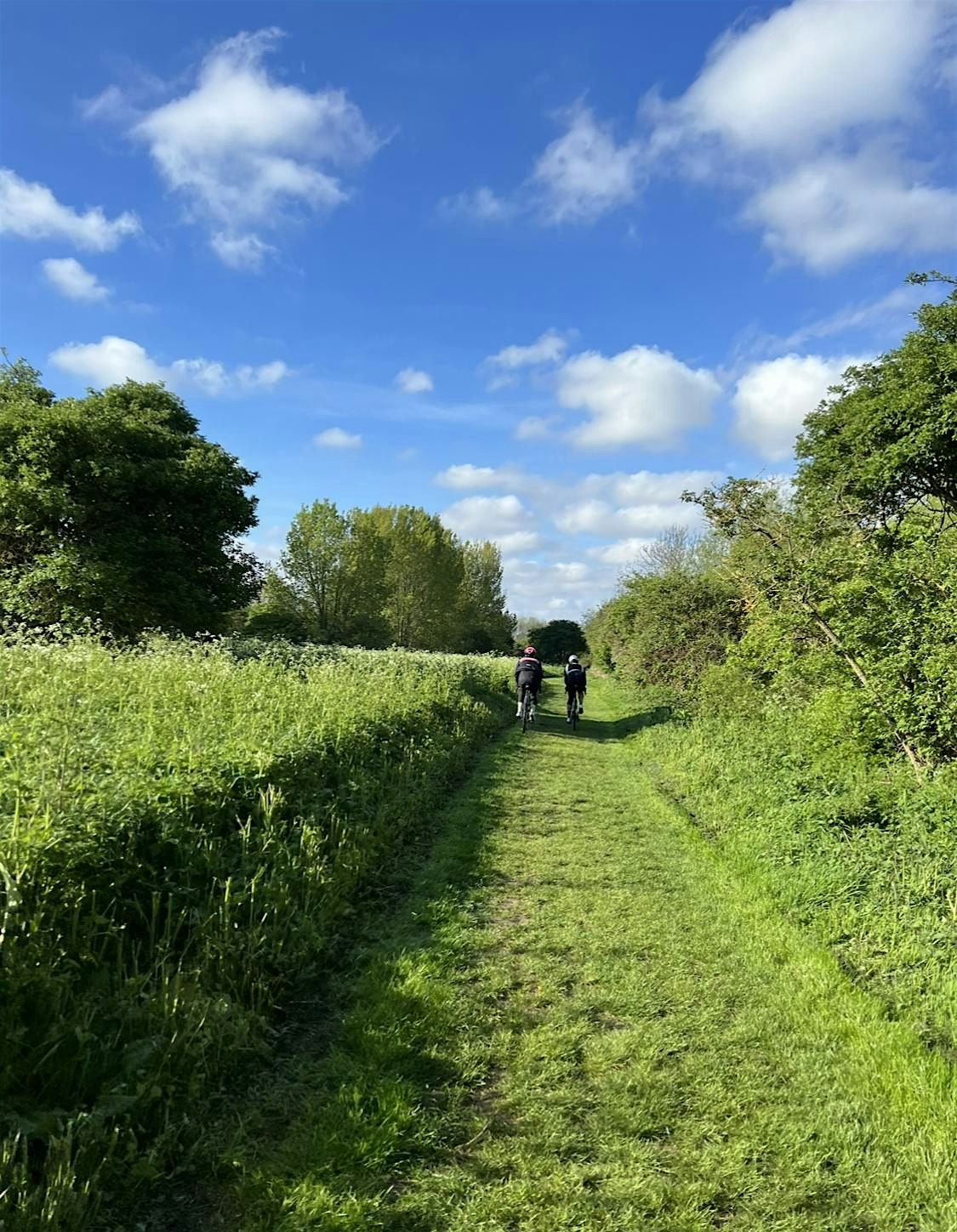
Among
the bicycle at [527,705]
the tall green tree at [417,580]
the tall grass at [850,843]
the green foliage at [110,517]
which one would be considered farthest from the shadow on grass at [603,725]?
the tall green tree at [417,580]

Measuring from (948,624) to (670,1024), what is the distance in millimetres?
5186

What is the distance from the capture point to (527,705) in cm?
1691

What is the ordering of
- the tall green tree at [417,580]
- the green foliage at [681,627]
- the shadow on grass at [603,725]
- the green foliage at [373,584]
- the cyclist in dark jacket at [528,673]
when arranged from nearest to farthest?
the shadow on grass at [603,725] < the cyclist in dark jacket at [528,673] < the green foliage at [681,627] < the green foliage at [373,584] < the tall green tree at [417,580]

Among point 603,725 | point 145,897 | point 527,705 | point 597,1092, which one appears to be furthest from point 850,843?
point 603,725

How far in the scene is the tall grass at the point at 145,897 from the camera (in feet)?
8.27

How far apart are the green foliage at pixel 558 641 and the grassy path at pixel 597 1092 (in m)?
55.9

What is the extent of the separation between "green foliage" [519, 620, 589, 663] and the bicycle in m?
43.8

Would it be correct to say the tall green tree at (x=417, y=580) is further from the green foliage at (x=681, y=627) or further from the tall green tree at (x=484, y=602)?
the green foliage at (x=681, y=627)

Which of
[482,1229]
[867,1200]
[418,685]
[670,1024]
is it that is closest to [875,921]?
[670,1024]

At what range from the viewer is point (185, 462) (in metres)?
21.2

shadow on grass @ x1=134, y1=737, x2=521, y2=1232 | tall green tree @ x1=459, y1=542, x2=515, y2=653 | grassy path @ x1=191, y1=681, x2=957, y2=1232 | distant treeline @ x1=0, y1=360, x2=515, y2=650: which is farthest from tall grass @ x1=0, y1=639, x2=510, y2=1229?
tall green tree @ x1=459, y1=542, x2=515, y2=653

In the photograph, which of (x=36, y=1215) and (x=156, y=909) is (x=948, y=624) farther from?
(x=36, y=1215)

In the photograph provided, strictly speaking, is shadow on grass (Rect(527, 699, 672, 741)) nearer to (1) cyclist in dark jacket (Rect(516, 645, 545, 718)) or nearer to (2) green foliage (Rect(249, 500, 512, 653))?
(1) cyclist in dark jacket (Rect(516, 645, 545, 718))

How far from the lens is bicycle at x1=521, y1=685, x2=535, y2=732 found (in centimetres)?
1656
